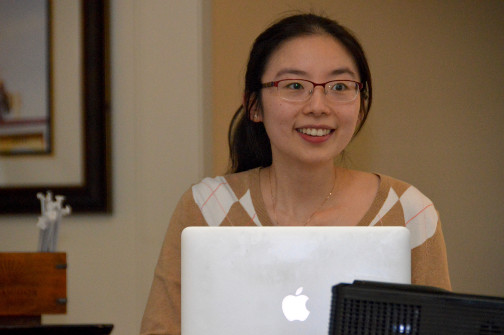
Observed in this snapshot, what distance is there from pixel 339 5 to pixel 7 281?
2.28m

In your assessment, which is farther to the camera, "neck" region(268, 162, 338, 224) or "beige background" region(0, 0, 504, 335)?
"beige background" region(0, 0, 504, 335)

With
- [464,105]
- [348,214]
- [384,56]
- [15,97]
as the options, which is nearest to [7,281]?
[15,97]

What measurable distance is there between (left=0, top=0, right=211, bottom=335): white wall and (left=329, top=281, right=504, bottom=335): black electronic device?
1754mm

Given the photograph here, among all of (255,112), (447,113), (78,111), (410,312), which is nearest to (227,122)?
(78,111)

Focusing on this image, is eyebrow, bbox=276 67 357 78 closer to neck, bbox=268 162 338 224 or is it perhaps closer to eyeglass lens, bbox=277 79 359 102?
eyeglass lens, bbox=277 79 359 102

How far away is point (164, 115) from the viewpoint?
2.48 metres

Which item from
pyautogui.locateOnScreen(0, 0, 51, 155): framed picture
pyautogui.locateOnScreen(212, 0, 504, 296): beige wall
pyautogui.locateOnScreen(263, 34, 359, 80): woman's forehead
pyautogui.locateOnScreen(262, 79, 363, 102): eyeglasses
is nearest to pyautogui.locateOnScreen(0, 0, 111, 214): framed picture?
pyautogui.locateOnScreen(0, 0, 51, 155): framed picture

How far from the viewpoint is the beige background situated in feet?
8.11

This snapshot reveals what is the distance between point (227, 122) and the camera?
3166 millimetres

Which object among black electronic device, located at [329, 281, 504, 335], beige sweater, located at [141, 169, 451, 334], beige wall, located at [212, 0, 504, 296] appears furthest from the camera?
beige wall, located at [212, 0, 504, 296]

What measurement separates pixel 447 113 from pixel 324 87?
2.21 meters

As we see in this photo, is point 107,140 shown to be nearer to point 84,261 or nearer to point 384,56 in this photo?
point 84,261

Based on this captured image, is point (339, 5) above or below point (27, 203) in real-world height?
above

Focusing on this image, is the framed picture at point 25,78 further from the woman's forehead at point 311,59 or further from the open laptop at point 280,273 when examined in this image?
the open laptop at point 280,273
